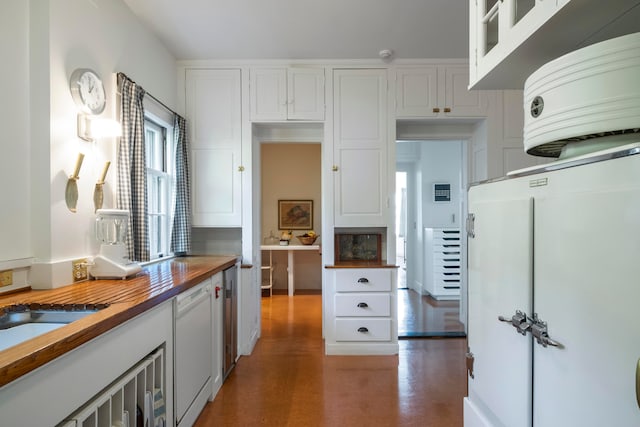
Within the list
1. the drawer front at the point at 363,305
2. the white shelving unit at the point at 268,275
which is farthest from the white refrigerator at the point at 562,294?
the white shelving unit at the point at 268,275

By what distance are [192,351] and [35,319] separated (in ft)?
2.59

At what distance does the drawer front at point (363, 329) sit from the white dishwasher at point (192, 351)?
122cm

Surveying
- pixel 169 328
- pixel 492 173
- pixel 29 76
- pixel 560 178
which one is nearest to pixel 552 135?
pixel 560 178

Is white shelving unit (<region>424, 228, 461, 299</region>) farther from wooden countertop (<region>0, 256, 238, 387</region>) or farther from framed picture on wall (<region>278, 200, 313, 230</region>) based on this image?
wooden countertop (<region>0, 256, 238, 387</region>)

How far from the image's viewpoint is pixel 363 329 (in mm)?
2969

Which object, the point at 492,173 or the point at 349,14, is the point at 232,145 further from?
the point at 492,173

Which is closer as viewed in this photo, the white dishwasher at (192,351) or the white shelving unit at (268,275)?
the white dishwasher at (192,351)

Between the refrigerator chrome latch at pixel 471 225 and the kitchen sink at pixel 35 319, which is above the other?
the refrigerator chrome latch at pixel 471 225

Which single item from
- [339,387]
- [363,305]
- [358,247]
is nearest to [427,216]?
[358,247]

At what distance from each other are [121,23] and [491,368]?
2827 mm

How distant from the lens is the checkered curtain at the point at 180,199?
112 inches

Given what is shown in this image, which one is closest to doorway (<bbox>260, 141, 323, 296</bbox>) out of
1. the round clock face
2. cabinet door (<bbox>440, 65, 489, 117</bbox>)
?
cabinet door (<bbox>440, 65, 489, 117</bbox>)

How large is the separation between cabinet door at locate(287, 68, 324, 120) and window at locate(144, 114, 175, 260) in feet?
3.66

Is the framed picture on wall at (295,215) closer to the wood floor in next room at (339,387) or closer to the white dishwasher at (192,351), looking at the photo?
the wood floor in next room at (339,387)
